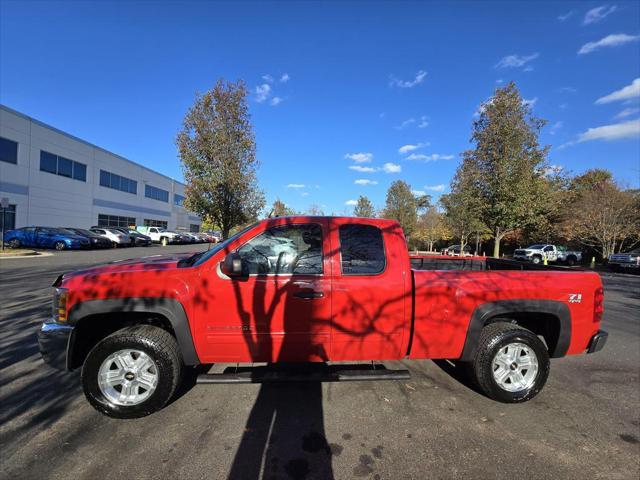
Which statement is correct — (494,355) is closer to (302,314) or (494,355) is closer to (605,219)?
(302,314)

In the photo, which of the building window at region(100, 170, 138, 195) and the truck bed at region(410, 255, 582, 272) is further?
the building window at region(100, 170, 138, 195)

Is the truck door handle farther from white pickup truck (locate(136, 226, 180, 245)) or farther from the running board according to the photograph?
white pickup truck (locate(136, 226, 180, 245))

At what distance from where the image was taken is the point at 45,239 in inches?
891

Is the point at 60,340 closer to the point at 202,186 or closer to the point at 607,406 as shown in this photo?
the point at 607,406

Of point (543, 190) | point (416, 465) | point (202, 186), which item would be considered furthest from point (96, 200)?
point (416, 465)

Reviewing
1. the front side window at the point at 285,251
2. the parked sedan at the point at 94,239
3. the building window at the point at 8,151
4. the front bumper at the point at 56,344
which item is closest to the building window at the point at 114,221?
the building window at the point at 8,151

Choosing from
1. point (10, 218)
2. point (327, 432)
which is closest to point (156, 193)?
point (10, 218)

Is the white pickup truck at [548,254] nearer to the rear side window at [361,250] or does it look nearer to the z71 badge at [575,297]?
the z71 badge at [575,297]

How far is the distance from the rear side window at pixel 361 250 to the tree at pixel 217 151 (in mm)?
13607

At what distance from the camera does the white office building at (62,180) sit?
1072 inches

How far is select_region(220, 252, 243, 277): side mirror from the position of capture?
2.95m

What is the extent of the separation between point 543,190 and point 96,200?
4209 centimetres

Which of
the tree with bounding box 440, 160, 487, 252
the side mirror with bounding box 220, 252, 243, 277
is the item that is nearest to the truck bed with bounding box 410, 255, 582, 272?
the side mirror with bounding box 220, 252, 243, 277

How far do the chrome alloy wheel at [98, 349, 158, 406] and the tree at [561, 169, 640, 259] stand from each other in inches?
1296
